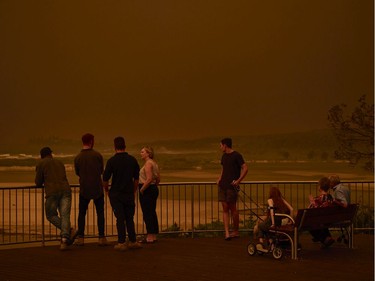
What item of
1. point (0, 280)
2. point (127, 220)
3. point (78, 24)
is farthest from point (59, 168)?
point (78, 24)

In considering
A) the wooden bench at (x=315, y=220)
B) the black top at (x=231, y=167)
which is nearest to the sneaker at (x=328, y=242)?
the wooden bench at (x=315, y=220)

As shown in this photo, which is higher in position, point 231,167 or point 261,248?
point 231,167

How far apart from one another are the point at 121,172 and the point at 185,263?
4.71 ft

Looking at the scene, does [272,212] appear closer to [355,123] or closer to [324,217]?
[324,217]

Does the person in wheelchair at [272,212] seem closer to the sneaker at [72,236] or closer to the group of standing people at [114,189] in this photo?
the group of standing people at [114,189]

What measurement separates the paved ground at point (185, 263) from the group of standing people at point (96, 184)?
1.02 feet

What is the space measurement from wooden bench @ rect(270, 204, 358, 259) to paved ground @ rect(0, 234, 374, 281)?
0.95ft

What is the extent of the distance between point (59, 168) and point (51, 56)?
19.4 meters

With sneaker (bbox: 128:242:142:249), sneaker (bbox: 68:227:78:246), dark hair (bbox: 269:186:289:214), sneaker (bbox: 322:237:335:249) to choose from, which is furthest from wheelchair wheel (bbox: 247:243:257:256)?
sneaker (bbox: 68:227:78:246)

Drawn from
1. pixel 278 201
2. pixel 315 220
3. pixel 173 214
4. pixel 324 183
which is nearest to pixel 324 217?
pixel 315 220

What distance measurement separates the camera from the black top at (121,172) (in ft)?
25.5

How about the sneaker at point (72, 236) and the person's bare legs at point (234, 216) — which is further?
the person's bare legs at point (234, 216)

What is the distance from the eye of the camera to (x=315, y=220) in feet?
24.3

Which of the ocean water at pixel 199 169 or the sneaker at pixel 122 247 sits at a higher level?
the ocean water at pixel 199 169
